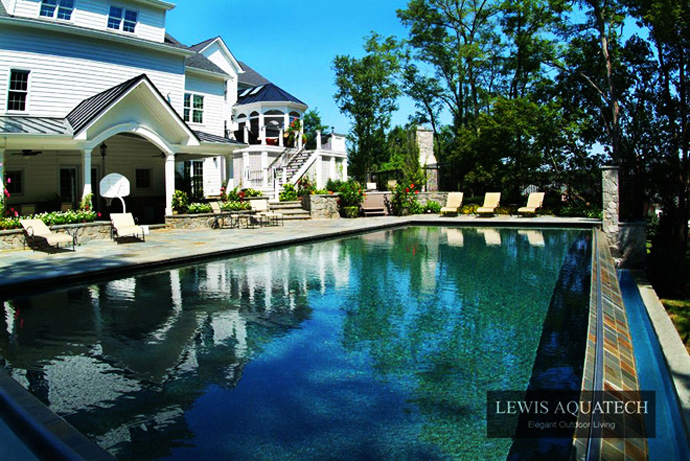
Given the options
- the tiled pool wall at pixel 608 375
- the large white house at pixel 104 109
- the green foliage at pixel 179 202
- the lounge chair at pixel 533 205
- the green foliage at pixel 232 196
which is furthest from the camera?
the lounge chair at pixel 533 205

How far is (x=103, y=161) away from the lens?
2047cm

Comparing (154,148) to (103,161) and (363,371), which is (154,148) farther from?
(363,371)

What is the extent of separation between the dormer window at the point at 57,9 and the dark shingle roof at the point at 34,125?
13.3 ft

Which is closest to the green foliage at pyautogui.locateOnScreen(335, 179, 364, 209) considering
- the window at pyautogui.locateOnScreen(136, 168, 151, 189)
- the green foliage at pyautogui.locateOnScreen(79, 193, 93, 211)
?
the window at pyautogui.locateOnScreen(136, 168, 151, 189)

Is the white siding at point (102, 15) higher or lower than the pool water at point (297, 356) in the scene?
higher

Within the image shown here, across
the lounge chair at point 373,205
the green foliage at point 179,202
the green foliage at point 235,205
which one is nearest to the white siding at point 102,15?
the green foliage at point 179,202

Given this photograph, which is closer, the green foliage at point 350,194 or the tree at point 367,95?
the green foliage at point 350,194

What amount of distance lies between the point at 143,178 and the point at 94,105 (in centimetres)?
559

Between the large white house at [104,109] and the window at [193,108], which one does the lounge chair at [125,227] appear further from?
the window at [193,108]

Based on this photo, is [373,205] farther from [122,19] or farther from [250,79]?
[250,79]

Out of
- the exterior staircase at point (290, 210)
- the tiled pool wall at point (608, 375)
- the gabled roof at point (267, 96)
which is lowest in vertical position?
the tiled pool wall at point (608, 375)

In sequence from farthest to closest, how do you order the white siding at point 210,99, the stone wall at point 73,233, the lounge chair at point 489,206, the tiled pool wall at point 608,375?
1. the white siding at point 210,99
2. the lounge chair at point 489,206
3. the stone wall at point 73,233
4. the tiled pool wall at point 608,375

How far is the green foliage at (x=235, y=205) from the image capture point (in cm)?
2019

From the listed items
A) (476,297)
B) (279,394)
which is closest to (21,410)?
(279,394)
